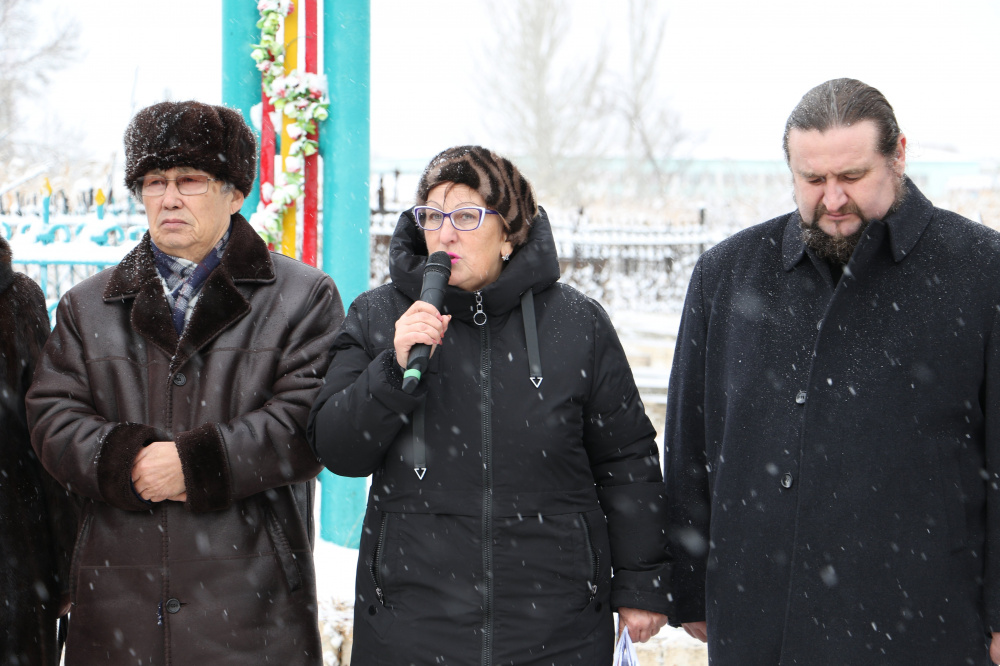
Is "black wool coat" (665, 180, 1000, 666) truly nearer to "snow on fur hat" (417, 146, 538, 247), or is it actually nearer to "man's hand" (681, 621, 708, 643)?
"man's hand" (681, 621, 708, 643)

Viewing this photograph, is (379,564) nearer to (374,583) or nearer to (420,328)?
(374,583)

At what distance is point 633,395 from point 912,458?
672mm

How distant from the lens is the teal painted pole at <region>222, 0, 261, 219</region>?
4.10 m

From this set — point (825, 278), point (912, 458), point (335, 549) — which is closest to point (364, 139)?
point (335, 549)

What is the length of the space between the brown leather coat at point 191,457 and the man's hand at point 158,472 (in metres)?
0.02

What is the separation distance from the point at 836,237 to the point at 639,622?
3.52 ft

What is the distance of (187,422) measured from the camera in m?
2.27

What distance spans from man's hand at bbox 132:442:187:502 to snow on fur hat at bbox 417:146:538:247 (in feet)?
2.91

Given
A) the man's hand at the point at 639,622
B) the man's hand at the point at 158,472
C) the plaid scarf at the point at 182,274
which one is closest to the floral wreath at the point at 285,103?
the plaid scarf at the point at 182,274

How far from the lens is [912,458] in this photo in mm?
2033

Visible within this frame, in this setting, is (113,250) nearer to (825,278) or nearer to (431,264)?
(431,264)

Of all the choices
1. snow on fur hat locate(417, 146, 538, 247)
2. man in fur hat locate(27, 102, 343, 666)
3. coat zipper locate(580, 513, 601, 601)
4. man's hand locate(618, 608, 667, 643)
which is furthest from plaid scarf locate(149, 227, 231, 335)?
man's hand locate(618, 608, 667, 643)

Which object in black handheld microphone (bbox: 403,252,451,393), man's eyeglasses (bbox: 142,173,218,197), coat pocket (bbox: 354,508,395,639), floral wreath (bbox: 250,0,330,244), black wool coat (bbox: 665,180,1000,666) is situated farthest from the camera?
floral wreath (bbox: 250,0,330,244)

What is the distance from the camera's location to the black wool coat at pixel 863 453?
2.02m
